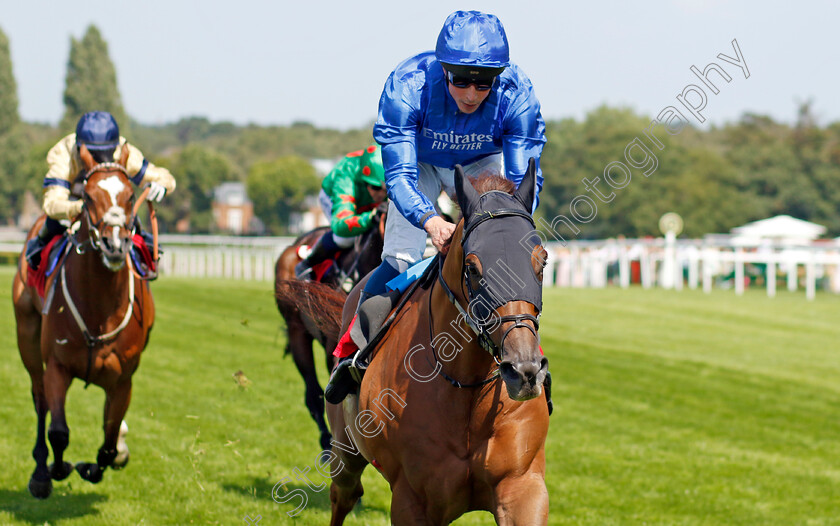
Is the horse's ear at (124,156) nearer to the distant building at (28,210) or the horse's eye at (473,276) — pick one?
the horse's eye at (473,276)

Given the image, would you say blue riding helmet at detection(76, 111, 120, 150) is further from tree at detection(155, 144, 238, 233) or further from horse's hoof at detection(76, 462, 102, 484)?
tree at detection(155, 144, 238, 233)

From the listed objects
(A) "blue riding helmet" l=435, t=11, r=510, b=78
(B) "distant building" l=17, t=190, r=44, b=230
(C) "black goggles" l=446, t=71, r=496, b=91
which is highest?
(B) "distant building" l=17, t=190, r=44, b=230

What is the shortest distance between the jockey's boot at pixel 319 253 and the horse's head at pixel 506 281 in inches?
168

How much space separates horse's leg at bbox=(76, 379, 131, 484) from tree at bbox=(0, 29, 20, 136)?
69.8 meters

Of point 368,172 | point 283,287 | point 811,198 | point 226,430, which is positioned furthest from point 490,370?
point 811,198

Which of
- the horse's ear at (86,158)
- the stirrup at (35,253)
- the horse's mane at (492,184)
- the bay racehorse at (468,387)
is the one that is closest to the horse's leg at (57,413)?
the stirrup at (35,253)

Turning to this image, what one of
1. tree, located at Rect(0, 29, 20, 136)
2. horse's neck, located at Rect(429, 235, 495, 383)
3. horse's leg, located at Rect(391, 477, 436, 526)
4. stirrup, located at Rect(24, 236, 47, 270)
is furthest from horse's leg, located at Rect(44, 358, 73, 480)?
tree, located at Rect(0, 29, 20, 136)

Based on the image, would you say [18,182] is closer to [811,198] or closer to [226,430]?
[811,198]

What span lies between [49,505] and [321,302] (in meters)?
2.64

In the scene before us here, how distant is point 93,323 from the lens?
6.17 m

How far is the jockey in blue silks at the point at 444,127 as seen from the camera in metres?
3.80

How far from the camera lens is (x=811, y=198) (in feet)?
206

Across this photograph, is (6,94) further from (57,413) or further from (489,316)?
(489,316)

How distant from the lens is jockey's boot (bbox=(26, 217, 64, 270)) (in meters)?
6.98
